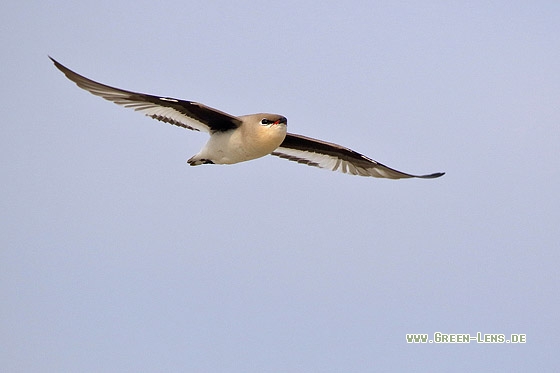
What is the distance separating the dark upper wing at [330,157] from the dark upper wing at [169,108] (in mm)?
2866

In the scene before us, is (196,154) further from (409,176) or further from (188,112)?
(409,176)

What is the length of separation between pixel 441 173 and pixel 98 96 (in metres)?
8.74

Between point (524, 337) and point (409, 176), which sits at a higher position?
point (409, 176)

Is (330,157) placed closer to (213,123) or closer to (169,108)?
(213,123)

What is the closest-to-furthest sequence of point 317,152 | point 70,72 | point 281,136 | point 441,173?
1. point 70,72
2. point 281,136
3. point 441,173
4. point 317,152

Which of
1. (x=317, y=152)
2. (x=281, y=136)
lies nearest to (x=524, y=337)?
(x=317, y=152)

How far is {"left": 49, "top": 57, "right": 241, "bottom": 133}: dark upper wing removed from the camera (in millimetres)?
20297

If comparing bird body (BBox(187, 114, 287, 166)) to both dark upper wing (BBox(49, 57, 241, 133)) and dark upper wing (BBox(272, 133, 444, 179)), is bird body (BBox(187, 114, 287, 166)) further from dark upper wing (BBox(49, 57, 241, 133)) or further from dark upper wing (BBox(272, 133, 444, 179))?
dark upper wing (BBox(272, 133, 444, 179))

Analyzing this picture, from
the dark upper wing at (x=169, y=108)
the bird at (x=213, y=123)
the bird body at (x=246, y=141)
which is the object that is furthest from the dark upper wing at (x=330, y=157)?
the dark upper wing at (x=169, y=108)

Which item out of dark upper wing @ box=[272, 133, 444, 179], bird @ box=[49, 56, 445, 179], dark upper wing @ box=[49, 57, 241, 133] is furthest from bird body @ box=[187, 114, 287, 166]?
dark upper wing @ box=[272, 133, 444, 179]

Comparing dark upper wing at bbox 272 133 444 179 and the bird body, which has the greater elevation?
dark upper wing at bbox 272 133 444 179

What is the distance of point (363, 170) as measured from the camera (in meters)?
25.7

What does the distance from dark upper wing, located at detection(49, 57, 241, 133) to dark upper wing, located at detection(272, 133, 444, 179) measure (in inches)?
113

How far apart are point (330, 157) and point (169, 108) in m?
5.36
